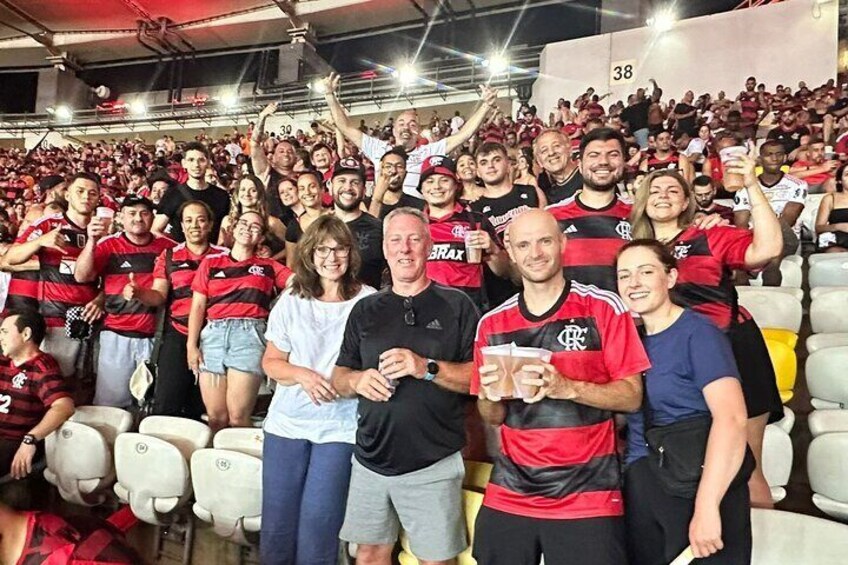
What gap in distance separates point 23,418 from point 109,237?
1.12 m

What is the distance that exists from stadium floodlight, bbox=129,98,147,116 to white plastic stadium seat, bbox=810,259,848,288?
20.9m

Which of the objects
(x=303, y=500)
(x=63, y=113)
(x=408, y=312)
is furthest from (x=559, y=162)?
(x=63, y=113)

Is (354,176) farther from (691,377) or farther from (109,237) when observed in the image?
(691,377)

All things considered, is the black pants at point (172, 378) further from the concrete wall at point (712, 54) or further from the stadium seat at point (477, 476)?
the concrete wall at point (712, 54)

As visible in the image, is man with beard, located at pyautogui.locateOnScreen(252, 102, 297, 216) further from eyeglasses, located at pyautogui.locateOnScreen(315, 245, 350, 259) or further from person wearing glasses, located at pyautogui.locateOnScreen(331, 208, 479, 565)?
person wearing glasses, located at pyautogui.locateOnScreen(331, 208, 479, 565)

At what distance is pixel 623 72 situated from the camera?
12.3 meters

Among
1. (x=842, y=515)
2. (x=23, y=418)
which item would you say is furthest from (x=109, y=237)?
(x=842, y=515)

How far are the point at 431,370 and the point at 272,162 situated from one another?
3990 mm

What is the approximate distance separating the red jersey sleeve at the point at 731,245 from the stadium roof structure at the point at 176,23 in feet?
48.7

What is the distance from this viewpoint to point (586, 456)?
1574 millimetres

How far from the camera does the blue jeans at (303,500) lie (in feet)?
6.78

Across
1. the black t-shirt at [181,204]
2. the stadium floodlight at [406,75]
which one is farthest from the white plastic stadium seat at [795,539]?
the stadium floodlight at [406,75]

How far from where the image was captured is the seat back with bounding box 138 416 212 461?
2844mm

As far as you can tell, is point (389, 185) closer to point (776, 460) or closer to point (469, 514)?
point (469, 514)
